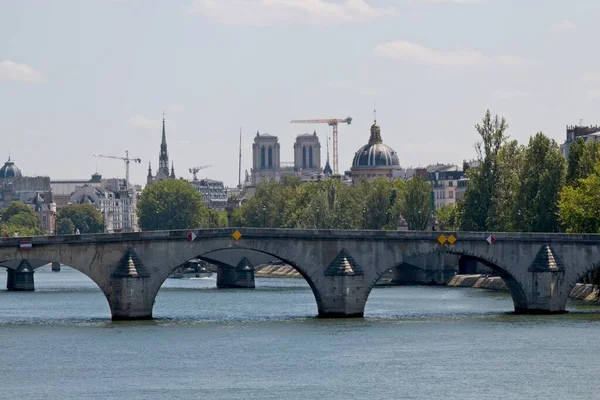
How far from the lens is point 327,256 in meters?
97.0

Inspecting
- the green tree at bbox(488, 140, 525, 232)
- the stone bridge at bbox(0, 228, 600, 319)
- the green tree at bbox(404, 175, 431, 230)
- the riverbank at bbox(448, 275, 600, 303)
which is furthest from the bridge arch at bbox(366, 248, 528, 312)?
the green tree at bbox(404, 175, 431, 230)

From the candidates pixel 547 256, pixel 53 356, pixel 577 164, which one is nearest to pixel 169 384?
pixel 53 356

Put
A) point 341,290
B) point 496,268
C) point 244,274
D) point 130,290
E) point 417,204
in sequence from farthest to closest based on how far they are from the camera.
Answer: point 417,204, point 244,274, point 496,268, point 341,290, point 130,290

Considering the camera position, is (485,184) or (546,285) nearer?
(546,285)

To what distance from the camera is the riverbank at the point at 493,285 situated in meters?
113

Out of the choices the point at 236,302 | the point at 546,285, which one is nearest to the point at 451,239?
the point at 546,285

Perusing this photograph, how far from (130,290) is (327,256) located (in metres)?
10.3

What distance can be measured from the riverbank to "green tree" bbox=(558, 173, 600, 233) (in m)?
4.17

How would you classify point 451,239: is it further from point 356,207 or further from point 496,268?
point 356,207

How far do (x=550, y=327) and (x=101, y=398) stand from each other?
29.6 metres

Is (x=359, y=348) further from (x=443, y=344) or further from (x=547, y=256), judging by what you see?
(x=547, y=256)

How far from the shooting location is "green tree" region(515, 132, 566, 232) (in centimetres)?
12162

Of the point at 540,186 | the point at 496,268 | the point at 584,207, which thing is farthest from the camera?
the point at 540,186

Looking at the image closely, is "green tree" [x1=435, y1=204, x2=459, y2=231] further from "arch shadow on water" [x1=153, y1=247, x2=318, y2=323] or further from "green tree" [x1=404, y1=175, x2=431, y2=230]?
"arch shadow on water" [x1=153, y1=247, x2=318, y2=323]
